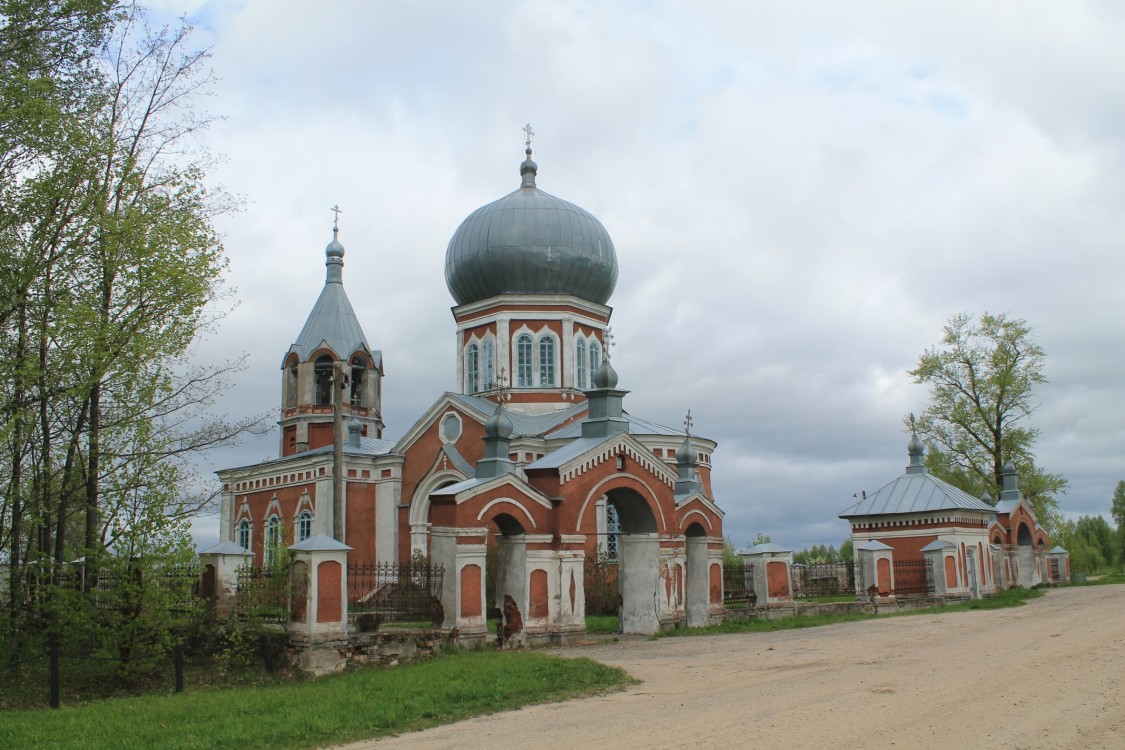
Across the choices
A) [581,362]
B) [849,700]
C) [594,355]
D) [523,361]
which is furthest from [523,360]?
[849,700]

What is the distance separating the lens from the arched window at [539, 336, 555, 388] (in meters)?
25.8

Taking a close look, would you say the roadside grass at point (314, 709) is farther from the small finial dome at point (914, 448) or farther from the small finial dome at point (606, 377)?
the small finial dome at point (914, 448)

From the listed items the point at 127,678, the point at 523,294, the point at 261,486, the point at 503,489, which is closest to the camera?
the point at 127,678

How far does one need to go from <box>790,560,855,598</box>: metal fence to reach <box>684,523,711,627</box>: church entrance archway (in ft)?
20.2

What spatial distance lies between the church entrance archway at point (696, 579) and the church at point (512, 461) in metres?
0.03

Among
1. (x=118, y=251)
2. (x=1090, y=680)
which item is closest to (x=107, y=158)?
(x=118, y=251)

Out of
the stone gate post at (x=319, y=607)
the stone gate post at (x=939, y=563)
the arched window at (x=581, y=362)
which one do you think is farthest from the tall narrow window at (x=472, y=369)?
the stone gate post at (x=319, y=607)

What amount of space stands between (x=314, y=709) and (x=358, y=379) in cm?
2288

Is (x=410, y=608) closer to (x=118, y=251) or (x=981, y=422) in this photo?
(x=118, y=251)

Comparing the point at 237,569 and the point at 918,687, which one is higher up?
the point at 237,569

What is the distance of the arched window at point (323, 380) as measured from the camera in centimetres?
3111

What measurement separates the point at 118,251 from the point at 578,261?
48.6 feet

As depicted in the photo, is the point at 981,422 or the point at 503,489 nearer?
the point at 503,489

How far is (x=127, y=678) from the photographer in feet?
40.3
